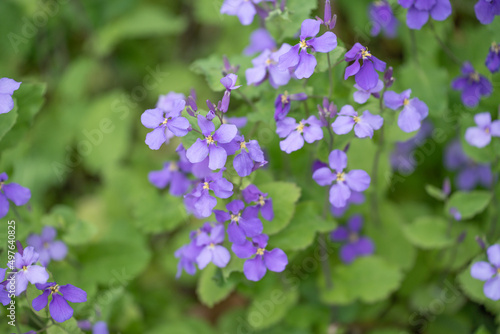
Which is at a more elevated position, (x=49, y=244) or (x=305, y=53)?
(x=305, y=53)

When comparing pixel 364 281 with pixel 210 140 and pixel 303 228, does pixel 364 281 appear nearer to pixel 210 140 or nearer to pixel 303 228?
pixel 303 228

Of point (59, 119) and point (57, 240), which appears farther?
point (59, 119)

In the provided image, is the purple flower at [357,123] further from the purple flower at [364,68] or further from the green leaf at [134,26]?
the green leaf at [134,26]

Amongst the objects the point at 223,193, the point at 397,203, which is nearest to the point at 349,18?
the point at 397,203

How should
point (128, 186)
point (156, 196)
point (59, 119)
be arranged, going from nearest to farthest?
point (156, 196) < point (128, 186) < point (59, 119)

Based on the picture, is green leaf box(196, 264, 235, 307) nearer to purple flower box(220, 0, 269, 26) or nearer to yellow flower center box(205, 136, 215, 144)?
yellow flower center box(205, 136, 215, 144)

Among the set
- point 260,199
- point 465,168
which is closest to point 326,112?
point 260,199

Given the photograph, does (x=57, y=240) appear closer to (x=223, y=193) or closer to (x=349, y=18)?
(x=223, y=193)
